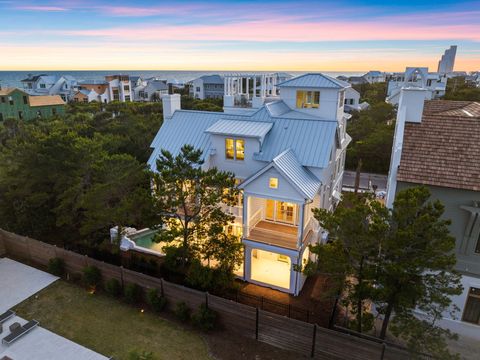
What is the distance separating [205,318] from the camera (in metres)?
16.7

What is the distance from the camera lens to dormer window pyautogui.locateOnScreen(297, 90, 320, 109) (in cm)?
2505

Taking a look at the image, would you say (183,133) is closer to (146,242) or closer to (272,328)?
(146,242)

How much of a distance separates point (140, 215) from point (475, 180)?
1776 centimetres

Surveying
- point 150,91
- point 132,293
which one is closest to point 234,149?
point 132,293

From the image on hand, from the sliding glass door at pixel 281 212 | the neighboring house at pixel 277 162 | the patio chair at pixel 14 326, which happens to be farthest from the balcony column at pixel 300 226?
the patio chair at pixel 14 326

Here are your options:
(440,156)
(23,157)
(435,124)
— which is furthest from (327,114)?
(23,157)

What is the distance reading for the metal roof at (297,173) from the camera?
60.3 feet

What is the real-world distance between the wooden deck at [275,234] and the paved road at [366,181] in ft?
65.9

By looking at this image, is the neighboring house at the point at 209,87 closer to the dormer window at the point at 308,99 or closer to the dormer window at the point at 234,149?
the dormer window at the point at 308,99

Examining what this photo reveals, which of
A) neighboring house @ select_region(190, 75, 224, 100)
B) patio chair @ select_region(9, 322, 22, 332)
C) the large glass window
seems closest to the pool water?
patio chair @ select_region(9, 322, 22, 332)

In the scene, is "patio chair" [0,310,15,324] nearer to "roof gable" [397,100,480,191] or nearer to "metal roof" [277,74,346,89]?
"roof gable" [397,100,480,191]

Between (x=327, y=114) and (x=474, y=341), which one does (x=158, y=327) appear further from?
(x=327, y=114)

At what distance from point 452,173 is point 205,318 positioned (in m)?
14.3

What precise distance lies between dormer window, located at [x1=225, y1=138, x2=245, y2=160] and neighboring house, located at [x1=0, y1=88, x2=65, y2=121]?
200 feet
